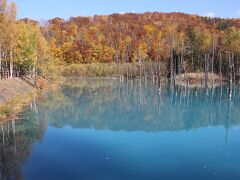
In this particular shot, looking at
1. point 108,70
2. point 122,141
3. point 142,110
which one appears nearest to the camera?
point 122,141

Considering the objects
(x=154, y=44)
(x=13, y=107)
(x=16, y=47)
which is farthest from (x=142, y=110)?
(x=154, y=44)

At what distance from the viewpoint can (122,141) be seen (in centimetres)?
2300

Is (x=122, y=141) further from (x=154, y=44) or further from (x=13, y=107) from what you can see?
(x=154, y=44)

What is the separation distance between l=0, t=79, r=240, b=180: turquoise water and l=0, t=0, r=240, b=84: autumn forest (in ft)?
39.6

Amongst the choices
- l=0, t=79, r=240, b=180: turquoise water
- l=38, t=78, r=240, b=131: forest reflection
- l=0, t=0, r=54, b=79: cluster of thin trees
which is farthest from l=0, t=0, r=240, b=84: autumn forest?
l=0, t=79, r=240, b=180: turquoise water

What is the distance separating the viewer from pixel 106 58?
10288 cm

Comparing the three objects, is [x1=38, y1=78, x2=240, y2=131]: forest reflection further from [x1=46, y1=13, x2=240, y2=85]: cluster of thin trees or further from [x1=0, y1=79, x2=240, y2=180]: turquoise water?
[x1=46, y1=13, x2=240, y2=85]: cluster of thin trees

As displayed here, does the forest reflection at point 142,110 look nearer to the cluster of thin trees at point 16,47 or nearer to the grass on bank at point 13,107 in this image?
the grass on bank at point 13,107

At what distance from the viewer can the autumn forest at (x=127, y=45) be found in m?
50.2

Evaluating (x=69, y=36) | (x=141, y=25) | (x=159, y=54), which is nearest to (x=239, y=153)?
(x=159, y=54)

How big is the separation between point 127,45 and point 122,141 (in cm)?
8480

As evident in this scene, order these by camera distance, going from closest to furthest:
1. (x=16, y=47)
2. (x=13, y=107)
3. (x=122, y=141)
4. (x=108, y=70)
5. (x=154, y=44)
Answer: (x=122, y=141) → (x=13, y=107) → (x=16, y=47) → (x=108, y=70) → (x=154, y=44)

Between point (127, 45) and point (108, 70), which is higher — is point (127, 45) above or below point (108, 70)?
above

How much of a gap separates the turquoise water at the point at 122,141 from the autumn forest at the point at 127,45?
12084mm
